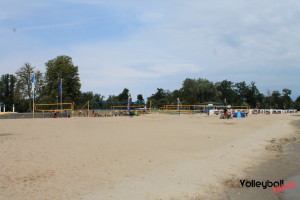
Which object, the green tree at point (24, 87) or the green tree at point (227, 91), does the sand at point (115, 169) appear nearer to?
the green tree at point (24, 87)

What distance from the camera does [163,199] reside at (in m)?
5.02

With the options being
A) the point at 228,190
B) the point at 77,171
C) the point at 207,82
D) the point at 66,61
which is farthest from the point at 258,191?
the point at 207,82

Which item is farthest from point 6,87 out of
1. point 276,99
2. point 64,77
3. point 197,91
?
point 276,99

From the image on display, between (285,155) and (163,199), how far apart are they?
714 cm

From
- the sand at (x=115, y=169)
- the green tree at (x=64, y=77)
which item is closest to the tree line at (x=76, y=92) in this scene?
the green tree at (x=64, y=77)

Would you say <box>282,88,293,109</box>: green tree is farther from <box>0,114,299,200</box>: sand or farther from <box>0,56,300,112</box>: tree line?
<box>0,114,299,200</box>: sand

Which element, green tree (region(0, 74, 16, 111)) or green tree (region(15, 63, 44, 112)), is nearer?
green tree (region(15, 63, 44, 112))

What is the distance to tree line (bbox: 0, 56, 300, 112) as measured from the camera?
Result: 63.2m

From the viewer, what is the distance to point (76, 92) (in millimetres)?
64500

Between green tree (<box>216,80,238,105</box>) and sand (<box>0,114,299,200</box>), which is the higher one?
green tree (<box>216,80,238,105</box>)

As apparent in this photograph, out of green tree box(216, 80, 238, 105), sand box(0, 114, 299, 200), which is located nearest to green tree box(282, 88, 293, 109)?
green tree box(216, 80, 238, 105)

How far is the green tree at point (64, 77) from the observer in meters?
62.7

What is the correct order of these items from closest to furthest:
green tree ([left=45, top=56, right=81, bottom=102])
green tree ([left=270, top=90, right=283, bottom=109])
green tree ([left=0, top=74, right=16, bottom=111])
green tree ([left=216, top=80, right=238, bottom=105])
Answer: green tree ([left=45, top=56, right=81, bottom=102]) → green tree ([left=0, top=74, right=16, bottom=111]) → green tree ([left=216, top=80, right=238, bottom=105]) → green tree ([left=270, top=90, right=283, bottom=109])

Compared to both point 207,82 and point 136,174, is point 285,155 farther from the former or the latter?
point 207,82
